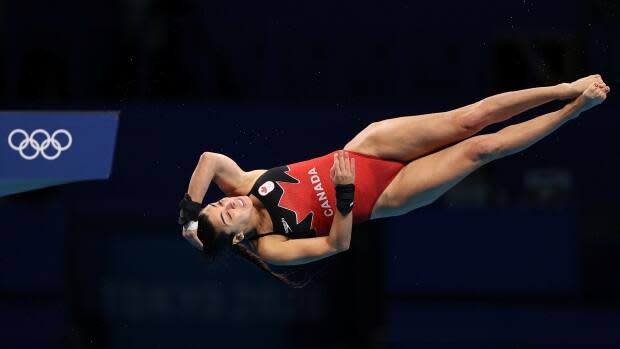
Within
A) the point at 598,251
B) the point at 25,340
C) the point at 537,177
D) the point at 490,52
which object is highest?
the point at 490,52

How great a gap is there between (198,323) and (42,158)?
7.67 ft

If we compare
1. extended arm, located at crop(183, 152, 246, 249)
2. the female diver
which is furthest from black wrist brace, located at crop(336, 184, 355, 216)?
extended arm, located at crop(183, 152, 246, 249)

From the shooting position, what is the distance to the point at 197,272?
30.6 feet

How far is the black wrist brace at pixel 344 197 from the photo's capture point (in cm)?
569

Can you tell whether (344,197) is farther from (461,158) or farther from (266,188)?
(461,158)

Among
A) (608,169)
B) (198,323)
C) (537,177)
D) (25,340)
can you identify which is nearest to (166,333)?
(198,323)

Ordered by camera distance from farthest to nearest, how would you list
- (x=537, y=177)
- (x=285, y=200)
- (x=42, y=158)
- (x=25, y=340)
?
(x=537, y=177)
(x=25, y=340)
(x=42, y=158)
(x=285, y=200)

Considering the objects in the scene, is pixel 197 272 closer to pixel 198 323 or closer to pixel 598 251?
pixel 198 323

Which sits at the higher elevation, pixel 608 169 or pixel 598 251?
pixel 608 169

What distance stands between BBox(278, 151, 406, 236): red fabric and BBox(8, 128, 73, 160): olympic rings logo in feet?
7.25

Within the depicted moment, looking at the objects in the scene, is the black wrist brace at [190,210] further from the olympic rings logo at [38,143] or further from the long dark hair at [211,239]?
the olympic rings logo at [38,143]

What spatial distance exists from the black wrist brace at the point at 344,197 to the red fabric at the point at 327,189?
1.28ft

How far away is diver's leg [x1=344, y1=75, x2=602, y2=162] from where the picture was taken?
19.0ft

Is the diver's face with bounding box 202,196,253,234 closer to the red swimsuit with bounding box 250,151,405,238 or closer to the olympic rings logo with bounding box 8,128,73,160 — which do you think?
the red swimsuit with bounding box 250,151,405,238
